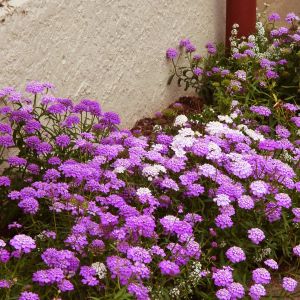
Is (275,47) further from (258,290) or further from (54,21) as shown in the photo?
(258,290)

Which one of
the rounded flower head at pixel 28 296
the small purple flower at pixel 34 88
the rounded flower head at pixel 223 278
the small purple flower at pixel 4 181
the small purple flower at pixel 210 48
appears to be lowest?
the rounded flower head at pixel 223 278

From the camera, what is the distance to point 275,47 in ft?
20.5

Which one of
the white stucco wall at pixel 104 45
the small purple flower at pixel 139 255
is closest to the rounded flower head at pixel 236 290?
the small purple flower at pixel 139 255

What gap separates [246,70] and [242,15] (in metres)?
0.72

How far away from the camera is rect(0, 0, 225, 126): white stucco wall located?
399cm

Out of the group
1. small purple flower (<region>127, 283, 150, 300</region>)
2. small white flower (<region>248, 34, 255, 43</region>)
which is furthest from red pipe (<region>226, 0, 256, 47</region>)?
small purple flower (<region>127, 283, 150, 300</region>)

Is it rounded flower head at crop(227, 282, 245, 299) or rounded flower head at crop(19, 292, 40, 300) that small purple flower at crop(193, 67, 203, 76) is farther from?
rounded flower head at crop(19, 292, 40, 300)

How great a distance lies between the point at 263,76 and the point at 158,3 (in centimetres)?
100

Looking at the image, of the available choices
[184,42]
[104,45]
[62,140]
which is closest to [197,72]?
[184,42]

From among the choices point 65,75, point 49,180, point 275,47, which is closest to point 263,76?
point 275,47

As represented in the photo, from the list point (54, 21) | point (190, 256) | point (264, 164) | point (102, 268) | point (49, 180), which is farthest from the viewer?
point (54, 21)

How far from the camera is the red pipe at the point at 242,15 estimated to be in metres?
6.26

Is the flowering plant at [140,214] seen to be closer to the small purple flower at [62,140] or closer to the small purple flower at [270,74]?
the small purple flower at [62,140]

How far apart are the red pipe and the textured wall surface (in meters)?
1.73
